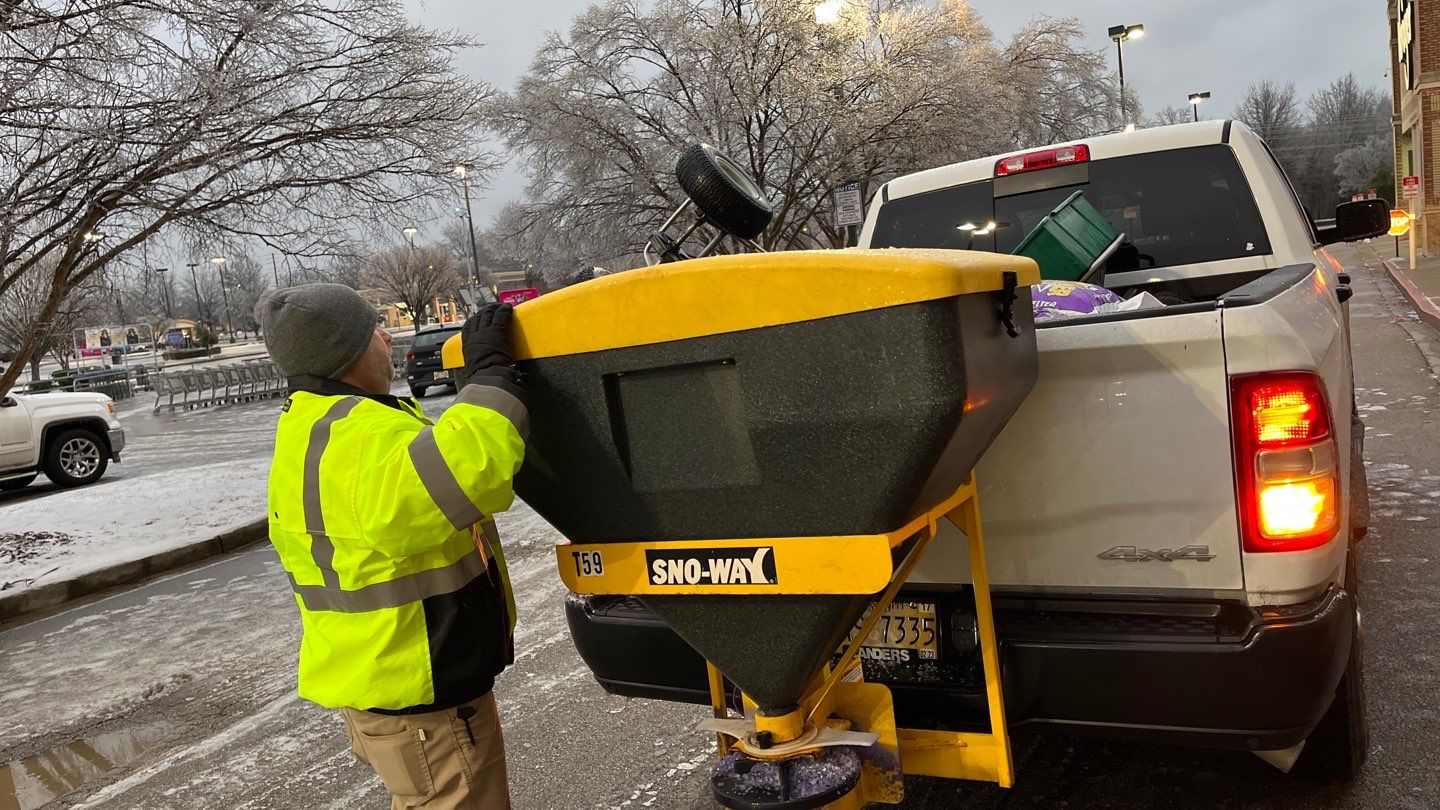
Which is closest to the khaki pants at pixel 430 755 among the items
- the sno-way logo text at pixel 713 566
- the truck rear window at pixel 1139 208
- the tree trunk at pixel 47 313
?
the sno-way logo text at pixel 713 566

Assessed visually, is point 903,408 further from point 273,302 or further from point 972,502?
point 273,302

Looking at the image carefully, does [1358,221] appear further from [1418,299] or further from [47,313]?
[1418,299]

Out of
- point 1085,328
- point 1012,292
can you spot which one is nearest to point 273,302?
point 1012,292

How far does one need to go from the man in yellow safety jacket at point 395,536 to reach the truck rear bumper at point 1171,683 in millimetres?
1050

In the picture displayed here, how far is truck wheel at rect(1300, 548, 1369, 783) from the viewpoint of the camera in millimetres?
2709

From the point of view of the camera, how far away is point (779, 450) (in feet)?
6.16

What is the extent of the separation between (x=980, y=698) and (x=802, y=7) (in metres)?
21.7

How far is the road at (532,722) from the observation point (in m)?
3.09

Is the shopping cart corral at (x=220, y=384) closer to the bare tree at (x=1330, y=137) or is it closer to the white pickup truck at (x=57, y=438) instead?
the white pickup truck at (x=57, y=438)

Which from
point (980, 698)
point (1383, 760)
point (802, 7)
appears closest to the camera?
point (980, 698)

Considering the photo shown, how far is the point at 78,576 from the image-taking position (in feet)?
25.4

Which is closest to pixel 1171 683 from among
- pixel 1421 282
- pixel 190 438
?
pixel 190 438

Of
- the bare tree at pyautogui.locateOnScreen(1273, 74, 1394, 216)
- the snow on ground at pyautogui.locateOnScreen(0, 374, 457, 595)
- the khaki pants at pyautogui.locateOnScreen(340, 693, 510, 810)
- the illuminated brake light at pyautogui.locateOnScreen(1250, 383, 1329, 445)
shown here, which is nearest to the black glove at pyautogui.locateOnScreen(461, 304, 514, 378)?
the khaki pants at pyautogui.locateOnScreen(340, 693, 510, 810)

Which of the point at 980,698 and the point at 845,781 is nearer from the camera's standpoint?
the point at 845,781
